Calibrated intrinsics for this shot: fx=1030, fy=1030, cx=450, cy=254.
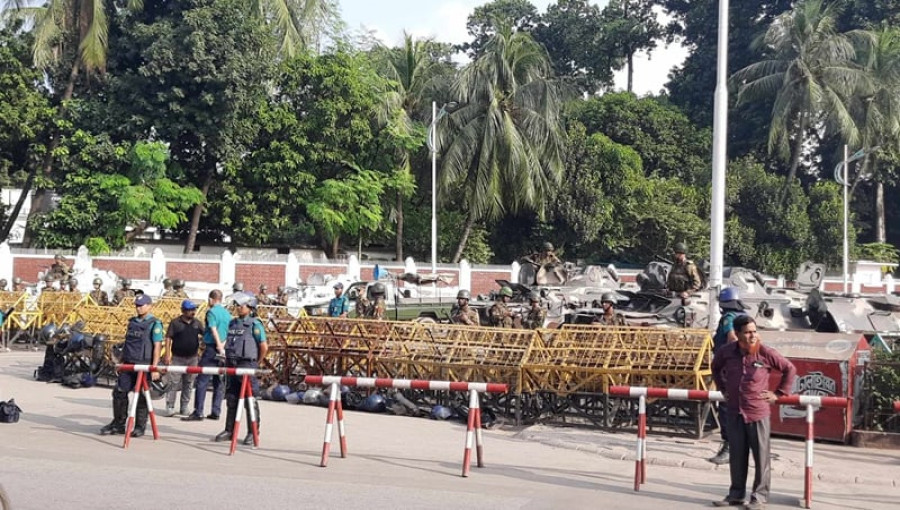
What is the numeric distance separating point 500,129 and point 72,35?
18608 mm

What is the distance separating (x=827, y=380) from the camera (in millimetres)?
12953

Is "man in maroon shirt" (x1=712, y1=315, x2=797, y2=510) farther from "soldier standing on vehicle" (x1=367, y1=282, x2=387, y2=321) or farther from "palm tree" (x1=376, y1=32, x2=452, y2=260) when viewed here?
"palm tree" (x1=376, y1=32, x2=452, y2=260)

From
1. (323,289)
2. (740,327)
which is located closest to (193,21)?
(323,289)

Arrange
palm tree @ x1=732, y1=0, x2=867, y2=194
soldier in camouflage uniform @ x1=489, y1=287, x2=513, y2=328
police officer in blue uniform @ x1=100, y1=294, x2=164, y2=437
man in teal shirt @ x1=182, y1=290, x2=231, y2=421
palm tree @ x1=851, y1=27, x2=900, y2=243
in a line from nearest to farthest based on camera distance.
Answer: police officer in blue uniform @ x1=100, y1=294, x2=164, y2=437 < man in teal shirt @ x1=182, y1=290, x2=231, y2=421 < soldier in camouflage uniform @ x1=489, y1=287, x2=513, y2=328 < palm tree @ x1=732, y1=0, x2=867, y2=194 < palm tree @ x1=851, y1=27, x2=900, y2=243

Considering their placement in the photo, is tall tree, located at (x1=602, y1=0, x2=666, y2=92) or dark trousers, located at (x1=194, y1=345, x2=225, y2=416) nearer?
dark trousers, located at (x1=194, y1=345, x2=225, y2=416)

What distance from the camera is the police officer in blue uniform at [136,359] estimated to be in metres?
12.4

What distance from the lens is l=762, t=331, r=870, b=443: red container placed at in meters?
12.9

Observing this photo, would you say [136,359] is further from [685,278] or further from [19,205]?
[19,205]

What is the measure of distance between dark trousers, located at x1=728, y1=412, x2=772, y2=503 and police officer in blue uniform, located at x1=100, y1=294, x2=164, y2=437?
6944 mm

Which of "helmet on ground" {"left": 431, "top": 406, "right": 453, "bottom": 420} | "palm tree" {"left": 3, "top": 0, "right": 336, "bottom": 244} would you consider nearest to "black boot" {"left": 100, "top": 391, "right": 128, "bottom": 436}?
"helmet on ground" {"left": 431, "top": 406, "right": 453, "bottom": 420}

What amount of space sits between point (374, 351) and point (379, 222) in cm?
3064

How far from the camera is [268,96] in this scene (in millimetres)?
45594

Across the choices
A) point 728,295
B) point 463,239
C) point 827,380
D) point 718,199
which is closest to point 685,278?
point 718,199

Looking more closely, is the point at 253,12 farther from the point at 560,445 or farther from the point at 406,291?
the point at 560,445
